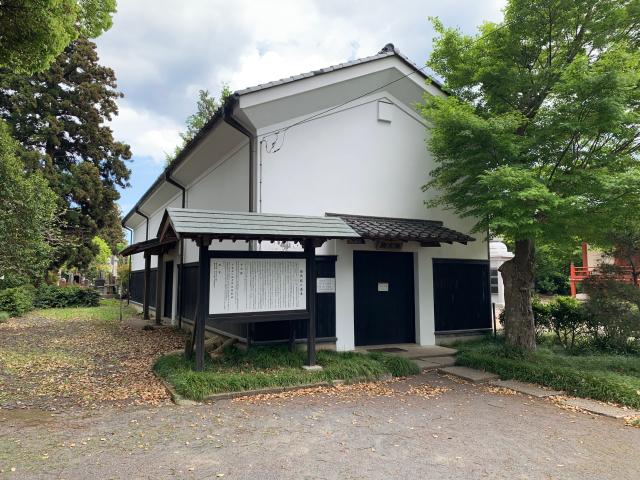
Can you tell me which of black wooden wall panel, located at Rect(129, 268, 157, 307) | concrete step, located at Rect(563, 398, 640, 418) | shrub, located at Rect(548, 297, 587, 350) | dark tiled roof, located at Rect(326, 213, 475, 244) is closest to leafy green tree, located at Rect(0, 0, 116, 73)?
dark tiled roof, located at Rect(326, 213, 475, 244)

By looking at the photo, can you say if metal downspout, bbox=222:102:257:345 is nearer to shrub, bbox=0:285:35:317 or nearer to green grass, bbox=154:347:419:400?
green grass, bbox=154:347:419:400

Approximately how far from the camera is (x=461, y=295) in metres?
10.6

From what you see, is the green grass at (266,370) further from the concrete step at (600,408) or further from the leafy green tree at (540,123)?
the leafy green tree at (540,123)

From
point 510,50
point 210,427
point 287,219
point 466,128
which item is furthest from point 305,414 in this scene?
point 510,50

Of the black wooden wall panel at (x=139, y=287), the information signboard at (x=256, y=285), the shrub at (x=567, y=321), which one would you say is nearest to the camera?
the information signboard at (x=256, y=285)

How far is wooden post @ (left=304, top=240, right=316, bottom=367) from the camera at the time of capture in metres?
7.42

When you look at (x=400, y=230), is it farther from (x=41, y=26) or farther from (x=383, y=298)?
(x=41, y=26)

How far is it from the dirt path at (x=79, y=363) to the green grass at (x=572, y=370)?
18.0ft

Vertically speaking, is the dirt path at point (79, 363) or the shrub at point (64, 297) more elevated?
the shrub at point (64, 297)

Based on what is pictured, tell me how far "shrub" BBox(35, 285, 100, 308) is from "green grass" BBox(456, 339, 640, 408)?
19561 mm

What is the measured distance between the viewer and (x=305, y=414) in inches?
214

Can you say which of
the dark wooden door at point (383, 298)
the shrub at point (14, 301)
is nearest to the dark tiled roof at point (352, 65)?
the dark wooden door at point (383, 298)

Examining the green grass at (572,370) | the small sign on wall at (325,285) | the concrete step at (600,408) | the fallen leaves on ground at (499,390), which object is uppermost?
the small sign on wall at (325,285)

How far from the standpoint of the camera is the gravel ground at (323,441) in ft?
12.7
